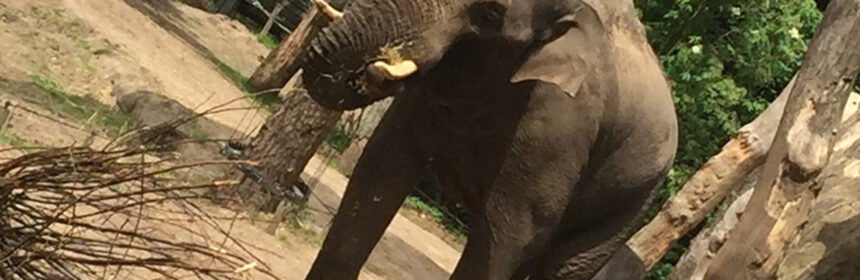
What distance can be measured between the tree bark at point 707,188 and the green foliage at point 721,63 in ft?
15.1

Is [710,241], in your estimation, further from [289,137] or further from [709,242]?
[289,137]

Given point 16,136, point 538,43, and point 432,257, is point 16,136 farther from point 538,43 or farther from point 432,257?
point 432,257

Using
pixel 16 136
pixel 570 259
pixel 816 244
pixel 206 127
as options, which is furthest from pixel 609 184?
pixel 206 127

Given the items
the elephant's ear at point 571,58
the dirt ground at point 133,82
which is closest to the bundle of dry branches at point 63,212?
the elephant's ear at point 571,58

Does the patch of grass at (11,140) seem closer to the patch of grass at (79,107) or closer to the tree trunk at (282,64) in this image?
the patch of grass at (79,107)

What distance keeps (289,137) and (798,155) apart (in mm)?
2458

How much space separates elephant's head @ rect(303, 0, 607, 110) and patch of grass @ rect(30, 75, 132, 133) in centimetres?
354

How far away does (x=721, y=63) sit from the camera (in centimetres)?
1230

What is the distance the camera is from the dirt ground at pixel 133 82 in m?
6.59

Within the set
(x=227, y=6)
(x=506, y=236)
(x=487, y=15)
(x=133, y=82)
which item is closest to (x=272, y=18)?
(x=227, y=6)

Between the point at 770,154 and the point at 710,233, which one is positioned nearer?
the point at 770,154

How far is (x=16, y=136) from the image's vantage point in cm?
600

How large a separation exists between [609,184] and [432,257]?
5.44 m

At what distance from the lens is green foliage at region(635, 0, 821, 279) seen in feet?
39.7
